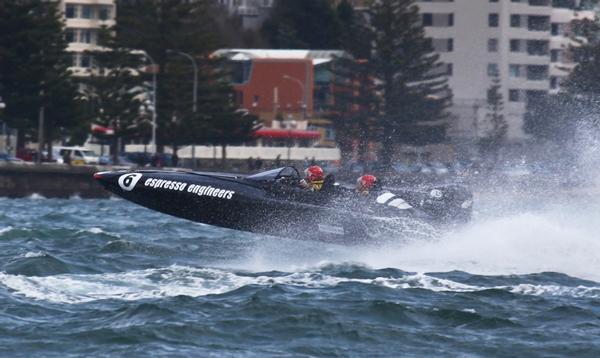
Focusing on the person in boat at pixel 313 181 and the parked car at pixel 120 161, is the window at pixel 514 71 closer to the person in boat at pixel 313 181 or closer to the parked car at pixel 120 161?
the parked car at pixel 120 161

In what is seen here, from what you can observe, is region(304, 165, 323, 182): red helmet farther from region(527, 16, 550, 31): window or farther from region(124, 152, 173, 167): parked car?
region(527, 16, 550, 31): window

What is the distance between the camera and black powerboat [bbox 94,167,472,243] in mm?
20406

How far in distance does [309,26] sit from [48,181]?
190 ft

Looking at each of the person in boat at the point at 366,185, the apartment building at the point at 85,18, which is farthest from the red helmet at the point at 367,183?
the apartment building at the point at 85,18

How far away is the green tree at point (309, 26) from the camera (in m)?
99.6

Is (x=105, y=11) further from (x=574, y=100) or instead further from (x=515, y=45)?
(x=574, y=100)

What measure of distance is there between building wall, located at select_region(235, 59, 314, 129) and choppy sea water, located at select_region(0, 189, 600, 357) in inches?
2548

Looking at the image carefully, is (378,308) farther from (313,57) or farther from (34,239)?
(313,57)

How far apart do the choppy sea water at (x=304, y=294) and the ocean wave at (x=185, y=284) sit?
A: 2cm

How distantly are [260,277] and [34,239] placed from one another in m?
6.39

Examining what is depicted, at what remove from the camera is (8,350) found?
42.4 feet

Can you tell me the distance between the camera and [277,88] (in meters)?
90.7

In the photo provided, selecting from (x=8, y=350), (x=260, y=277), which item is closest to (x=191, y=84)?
(x=260, y=277)

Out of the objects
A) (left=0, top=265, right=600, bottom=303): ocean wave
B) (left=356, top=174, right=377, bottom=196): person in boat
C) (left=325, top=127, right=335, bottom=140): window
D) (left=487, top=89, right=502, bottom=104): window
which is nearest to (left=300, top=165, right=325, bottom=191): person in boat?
(left=356, top=174, right=377, bottom=196): person in boat
